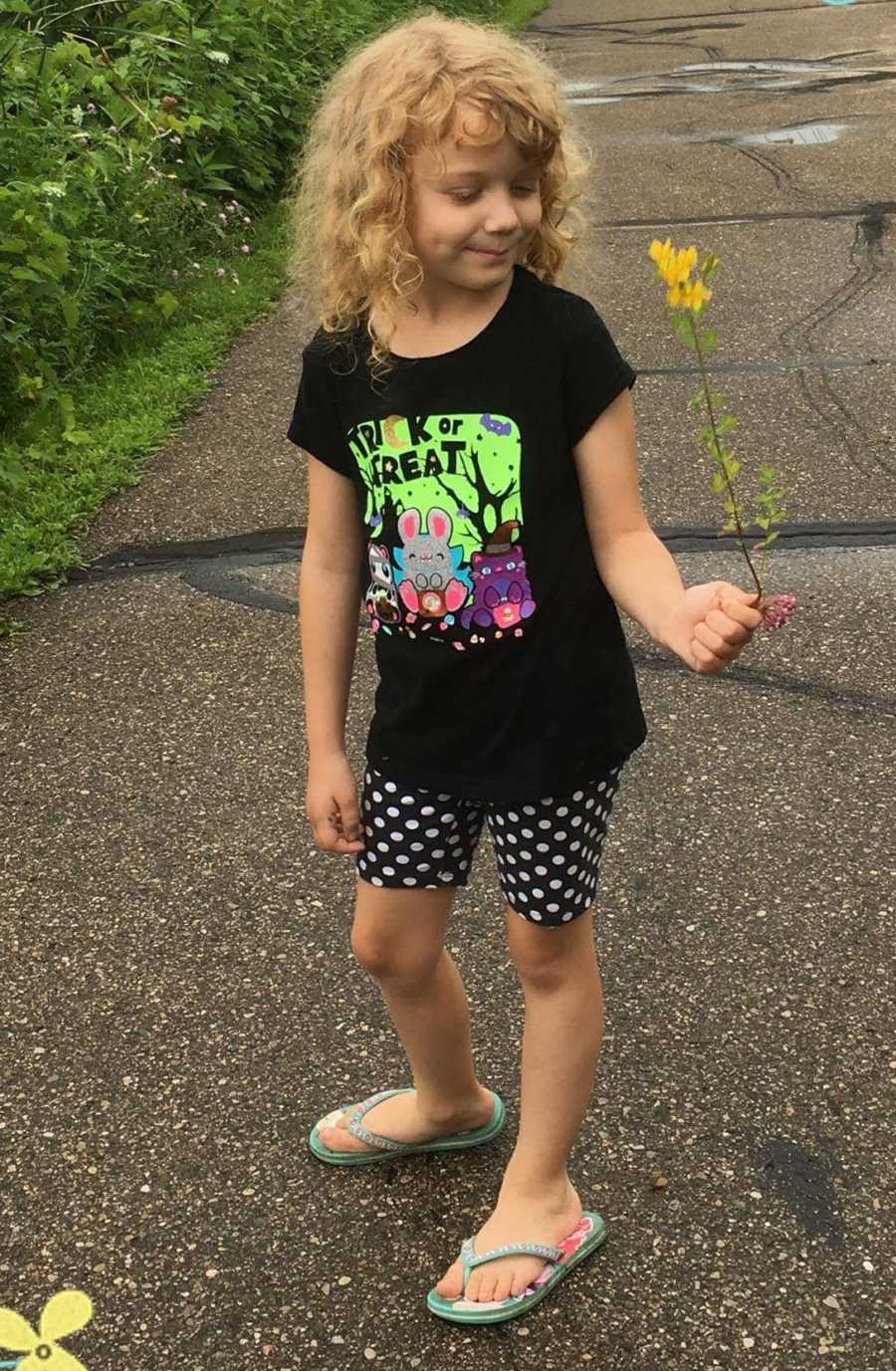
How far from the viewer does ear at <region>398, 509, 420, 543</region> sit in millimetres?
1909

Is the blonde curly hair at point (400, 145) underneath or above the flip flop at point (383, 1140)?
above

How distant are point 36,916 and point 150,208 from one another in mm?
4395

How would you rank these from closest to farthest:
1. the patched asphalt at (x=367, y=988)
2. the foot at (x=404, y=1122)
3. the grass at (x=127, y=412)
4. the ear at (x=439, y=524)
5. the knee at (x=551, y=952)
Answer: the ear at (x=439, y=524), the knee at (x=551, y=952), the patched asphalt at (x=367, y=988), the foot at (x=404, y=1122), the grass at (x=127, y=412)

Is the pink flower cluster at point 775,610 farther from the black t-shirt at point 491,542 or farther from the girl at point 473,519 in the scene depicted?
the black t-shirt at point 491,542

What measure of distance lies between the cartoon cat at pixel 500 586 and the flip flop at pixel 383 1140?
858 millimetres

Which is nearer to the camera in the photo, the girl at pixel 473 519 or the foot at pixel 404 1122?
the girl at pixel 473 519

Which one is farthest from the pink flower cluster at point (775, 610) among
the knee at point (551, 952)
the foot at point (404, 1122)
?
the foot at point (404, 1122)

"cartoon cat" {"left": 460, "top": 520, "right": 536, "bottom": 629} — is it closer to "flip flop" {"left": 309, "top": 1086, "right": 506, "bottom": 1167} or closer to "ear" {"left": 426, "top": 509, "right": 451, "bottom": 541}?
"ear" {"left": 426, "top": 509, "right": 451, "bottom": 541}

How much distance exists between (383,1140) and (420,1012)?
10.7 inches

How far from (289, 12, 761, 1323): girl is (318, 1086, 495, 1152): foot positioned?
0.88ft

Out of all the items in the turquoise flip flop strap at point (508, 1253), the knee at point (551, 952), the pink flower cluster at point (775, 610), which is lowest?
the turquoise flip flop strap at point (508, 1253)

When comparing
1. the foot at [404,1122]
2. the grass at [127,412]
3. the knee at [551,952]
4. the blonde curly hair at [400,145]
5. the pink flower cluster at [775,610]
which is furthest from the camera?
the grass at [127,412]

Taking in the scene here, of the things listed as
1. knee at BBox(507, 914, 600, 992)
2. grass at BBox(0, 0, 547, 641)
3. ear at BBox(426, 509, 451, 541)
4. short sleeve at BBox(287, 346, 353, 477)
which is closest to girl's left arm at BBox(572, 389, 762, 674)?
ear at BBox(426, 509, 451, 541)

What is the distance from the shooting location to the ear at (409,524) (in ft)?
6.26
